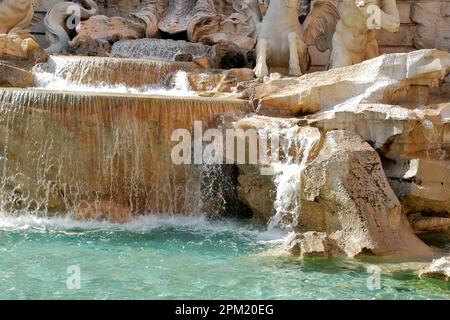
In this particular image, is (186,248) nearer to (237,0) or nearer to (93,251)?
(93,251)

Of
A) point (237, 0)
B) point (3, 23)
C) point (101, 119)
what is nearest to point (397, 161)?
point (101, 119)

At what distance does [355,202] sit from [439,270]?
1.06m

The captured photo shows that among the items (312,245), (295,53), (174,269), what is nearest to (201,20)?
(295,53)

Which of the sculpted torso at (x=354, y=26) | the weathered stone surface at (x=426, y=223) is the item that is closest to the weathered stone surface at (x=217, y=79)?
the sculpted torso at (x=354, y=26)

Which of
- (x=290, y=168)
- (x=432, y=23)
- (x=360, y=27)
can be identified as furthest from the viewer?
(x=432, y=23)

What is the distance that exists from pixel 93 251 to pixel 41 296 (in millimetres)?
1238

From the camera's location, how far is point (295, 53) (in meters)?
8.92

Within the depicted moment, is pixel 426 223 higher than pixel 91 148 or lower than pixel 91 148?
lower

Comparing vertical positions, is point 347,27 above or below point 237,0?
below

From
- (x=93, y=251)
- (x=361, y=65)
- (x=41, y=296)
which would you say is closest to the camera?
(x=41, y=296)

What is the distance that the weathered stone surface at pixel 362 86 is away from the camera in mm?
7008

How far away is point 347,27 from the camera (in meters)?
8.52

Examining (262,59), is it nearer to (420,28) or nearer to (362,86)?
(362,86)
